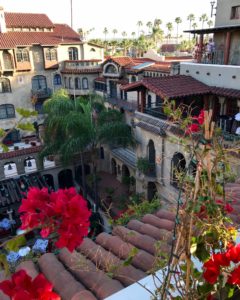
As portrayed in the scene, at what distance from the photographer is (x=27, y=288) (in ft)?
6.84

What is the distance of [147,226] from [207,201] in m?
4.31

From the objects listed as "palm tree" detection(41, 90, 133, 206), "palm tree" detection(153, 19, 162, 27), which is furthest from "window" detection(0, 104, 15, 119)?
"palm tree" detection(153, 19, 162, 27)

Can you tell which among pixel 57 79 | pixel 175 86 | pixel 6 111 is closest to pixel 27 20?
pixel 57 79

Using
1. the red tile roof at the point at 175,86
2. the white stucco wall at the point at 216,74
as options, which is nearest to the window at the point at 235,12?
the white stucco wall at the point at 216,74

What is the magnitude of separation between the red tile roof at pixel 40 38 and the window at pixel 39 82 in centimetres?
412

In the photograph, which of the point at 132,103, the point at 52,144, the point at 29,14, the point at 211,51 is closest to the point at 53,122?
the point at 52,144

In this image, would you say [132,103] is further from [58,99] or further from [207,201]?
[207,201]

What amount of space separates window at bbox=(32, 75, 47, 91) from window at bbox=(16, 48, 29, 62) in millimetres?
2614

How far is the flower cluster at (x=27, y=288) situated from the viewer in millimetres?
2035

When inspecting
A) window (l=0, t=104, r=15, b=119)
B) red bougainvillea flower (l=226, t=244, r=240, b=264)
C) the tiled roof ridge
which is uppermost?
red bougainvillea flower (l=226, t=244, r=240, b=264)

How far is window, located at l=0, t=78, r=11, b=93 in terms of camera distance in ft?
109

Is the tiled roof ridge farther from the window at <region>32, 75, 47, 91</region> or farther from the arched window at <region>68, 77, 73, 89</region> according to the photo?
the window at <region>32, 75, 47, 91</region>

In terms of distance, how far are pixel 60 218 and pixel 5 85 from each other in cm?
3530

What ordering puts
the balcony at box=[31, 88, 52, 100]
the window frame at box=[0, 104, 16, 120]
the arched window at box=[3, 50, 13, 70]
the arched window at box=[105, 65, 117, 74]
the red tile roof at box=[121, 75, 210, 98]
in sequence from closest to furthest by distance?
A: 1. the red tile roof at box=[121, 75, 210, 98]
2. the arched window at box=[105, 65, 117, 74]
3. the arched window at box=[3, 50, 13, 70]
4. the window frame at box=[0, 104, 16, 120]
5. the balcony at box=[31, 88, 52, 100]
